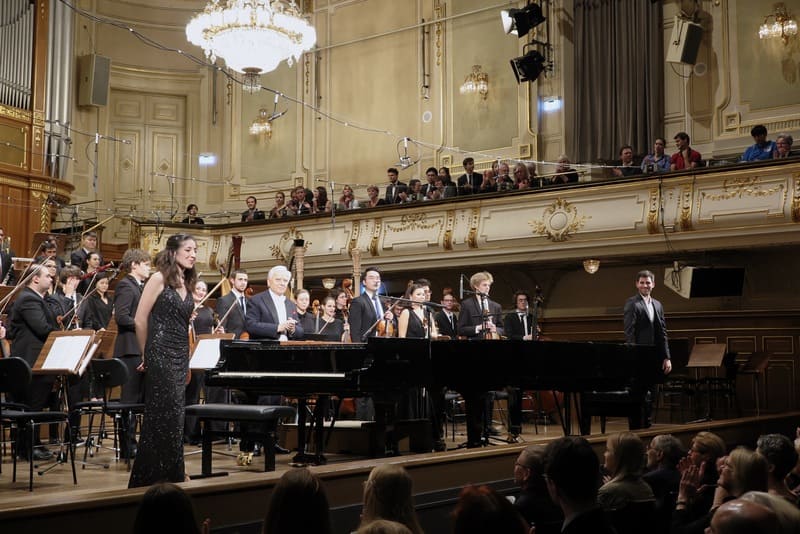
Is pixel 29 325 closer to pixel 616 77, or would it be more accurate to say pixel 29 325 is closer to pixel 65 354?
pixel 65 354

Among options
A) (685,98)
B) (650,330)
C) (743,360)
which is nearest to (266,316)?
(650,330)

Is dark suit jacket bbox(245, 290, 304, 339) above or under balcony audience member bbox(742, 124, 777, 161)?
under

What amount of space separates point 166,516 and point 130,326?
175 inches

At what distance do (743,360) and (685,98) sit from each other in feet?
12.5

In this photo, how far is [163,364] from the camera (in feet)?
15.0

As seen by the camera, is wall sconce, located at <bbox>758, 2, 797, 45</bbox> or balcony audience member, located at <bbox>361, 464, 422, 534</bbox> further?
wall sconce, located at <bbox>758, 2, 797, 45</bbox>

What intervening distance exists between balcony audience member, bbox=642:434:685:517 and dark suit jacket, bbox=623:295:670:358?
11.7 feet

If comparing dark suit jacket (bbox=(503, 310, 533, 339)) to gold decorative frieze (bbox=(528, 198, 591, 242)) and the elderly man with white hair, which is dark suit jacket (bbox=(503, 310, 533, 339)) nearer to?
the elderly man with white hair

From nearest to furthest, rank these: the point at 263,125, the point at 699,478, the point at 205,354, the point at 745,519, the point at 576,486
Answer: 1. the point at 745,519
2. the point at 576,486
3. the point at 699,478
4. the point at 205,354
5. the point at 263,125

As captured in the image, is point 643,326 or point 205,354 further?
point 643,326

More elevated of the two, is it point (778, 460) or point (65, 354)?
point (65, 354)

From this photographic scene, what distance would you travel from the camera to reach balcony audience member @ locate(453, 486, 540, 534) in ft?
7.68

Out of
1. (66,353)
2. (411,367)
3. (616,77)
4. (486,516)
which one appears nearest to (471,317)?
(411,367)

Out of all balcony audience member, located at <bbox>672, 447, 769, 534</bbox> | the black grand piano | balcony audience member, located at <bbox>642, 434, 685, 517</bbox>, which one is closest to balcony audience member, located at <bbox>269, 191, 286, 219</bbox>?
the black grand piano
